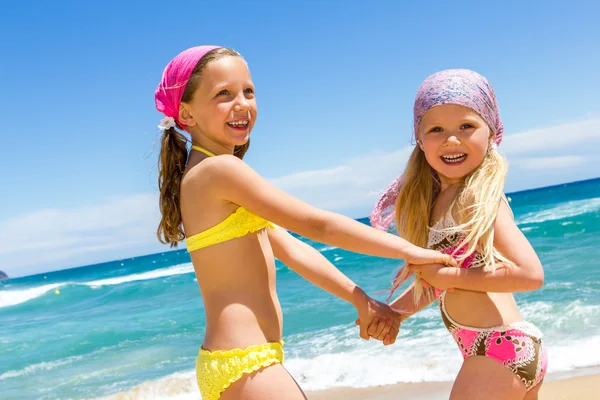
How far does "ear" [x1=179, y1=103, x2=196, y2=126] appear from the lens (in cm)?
278

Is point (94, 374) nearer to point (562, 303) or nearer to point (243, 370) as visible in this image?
Answer: point (562, 303)

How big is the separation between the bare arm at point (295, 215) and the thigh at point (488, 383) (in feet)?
1.84

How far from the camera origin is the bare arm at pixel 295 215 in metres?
2.48

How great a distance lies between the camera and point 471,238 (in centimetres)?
259

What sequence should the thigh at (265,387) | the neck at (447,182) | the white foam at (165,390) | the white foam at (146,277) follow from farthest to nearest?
the white foam at (146,277)
the white foam at (165,390)
the neck at (447,182)
the thigh at (265,387)

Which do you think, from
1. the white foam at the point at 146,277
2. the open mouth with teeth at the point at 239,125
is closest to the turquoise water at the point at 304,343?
the open mouth with teeth at the point at 239,125

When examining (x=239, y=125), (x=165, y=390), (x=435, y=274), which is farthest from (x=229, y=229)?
(x=165, y=390)

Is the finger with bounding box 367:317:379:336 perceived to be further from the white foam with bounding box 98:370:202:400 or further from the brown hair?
the white foam with bounding box 98:370:202:400

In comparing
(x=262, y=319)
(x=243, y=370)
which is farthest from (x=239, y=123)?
(x=243, y=370)

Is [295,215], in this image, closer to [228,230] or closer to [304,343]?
[228,230]

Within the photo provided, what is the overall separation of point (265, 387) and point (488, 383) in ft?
3.01

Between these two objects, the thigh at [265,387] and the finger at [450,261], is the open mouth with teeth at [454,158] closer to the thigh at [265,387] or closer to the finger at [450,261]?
the finger at [450,261]

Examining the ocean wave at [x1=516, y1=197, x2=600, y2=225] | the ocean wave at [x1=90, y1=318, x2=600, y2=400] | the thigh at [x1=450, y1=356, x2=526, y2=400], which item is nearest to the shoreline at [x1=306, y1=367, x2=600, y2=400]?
the ocean wave at [x1=90, y1=318, x2=600, y2=400]

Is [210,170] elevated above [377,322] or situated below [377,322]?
above
